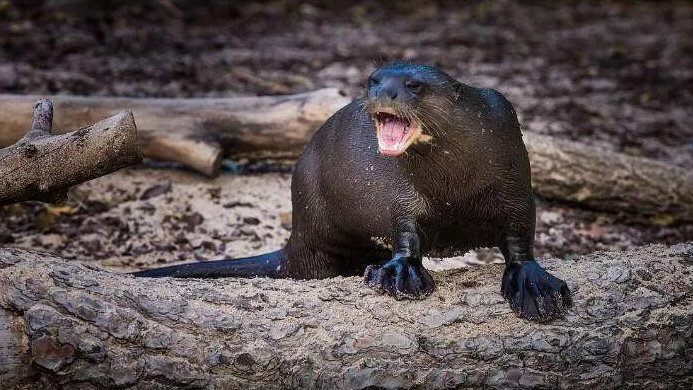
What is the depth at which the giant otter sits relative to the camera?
210 cm

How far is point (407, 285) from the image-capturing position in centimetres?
214

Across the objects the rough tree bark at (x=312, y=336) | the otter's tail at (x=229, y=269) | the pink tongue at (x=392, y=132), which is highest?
the pink tongue at (x=392, y=132)

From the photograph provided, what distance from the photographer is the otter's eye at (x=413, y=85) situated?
206 centimetres

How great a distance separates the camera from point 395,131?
2.10 m

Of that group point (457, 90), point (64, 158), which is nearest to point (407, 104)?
point (457, 90)

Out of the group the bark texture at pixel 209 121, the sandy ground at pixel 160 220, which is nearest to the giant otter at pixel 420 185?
the sandy ground at pixel 160 220

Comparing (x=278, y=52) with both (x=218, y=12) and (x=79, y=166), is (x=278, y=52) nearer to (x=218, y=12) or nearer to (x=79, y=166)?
(x=218, y=12)

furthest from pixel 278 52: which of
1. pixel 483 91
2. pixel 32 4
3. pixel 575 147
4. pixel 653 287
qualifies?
pixel 653 287

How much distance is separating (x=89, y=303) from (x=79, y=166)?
1.33 ft

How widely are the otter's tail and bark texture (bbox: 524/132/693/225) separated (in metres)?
1.44

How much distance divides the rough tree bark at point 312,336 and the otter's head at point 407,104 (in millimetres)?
395

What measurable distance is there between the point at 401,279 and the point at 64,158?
2.93 ft

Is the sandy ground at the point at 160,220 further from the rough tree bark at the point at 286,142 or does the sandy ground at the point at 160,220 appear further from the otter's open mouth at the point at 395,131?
the otter's open mouth at the point at 395,131

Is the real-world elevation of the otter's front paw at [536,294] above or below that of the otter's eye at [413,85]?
below
